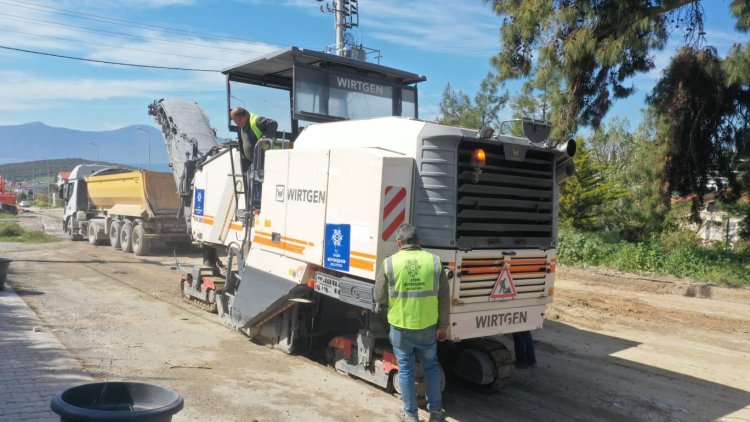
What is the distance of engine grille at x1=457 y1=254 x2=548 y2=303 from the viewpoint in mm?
5672

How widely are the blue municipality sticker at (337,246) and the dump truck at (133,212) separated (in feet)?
40.6

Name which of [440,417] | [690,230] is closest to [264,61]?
[440,417]

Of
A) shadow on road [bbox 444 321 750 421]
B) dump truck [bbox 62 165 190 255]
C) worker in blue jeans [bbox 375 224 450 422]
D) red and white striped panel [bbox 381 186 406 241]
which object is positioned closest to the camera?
worker in blue jeans [bbox 375 224 450 422]

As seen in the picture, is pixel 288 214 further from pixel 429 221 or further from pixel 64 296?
pixel 64 296

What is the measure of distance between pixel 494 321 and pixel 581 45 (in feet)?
30.6

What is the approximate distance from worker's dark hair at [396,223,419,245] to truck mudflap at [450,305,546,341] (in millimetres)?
852

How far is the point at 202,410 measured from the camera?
18.0ft

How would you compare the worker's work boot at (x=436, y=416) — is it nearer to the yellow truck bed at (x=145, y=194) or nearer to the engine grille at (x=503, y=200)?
the engine grille at (x=503, y=200)

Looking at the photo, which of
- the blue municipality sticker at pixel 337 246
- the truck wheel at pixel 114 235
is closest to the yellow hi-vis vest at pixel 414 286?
the blue municipality sticker at pixel 337 246

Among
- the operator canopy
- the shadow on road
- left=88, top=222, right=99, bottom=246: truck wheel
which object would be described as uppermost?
the operator canopy

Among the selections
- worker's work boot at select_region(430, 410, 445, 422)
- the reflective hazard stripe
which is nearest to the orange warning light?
the reflective hazard stripe

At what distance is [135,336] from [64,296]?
3.54 meters

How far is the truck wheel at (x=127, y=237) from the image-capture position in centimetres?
1844

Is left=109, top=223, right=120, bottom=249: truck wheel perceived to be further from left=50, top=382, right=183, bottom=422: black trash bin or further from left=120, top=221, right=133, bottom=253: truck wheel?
left=50, top=382, right=183, bottom=422: black trash bin
